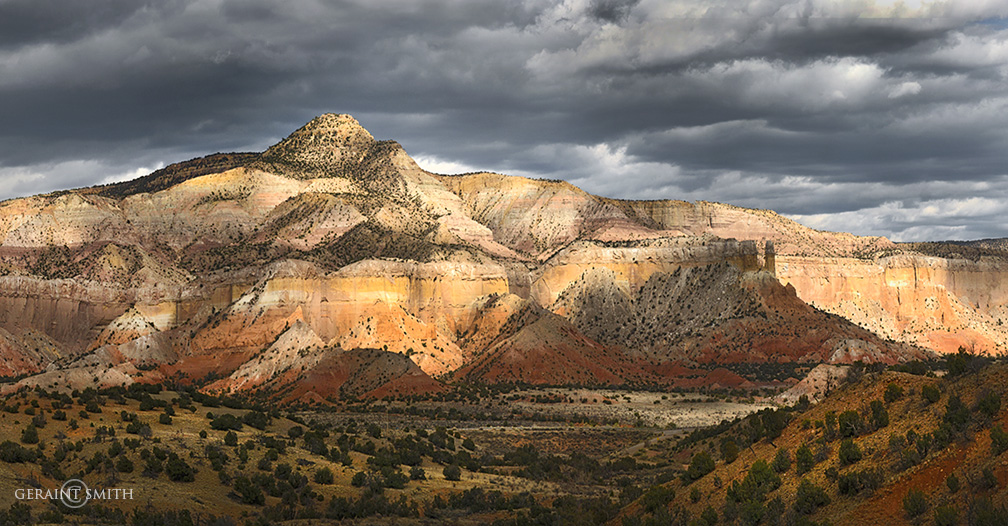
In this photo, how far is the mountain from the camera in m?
132

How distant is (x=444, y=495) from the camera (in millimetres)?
48625

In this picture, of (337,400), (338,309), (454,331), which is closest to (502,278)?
(454,331)

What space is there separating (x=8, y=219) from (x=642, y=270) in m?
97.9

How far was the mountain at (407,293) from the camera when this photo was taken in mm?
132250

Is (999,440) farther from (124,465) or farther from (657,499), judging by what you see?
(124,465)

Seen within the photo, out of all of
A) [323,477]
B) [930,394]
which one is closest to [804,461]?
[930,394]

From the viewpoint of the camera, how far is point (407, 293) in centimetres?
14975

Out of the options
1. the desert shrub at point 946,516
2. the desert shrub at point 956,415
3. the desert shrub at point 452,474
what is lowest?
the desert shrub at point 452,474

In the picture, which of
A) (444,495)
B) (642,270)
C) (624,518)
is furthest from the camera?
(642,270)

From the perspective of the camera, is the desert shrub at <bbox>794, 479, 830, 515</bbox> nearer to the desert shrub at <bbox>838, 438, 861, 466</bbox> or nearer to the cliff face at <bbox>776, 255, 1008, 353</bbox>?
the desert shrub at <bbox>838, 438, 861, 466</bbox>

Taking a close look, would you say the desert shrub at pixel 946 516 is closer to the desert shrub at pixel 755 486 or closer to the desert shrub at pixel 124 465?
the desert shrub at pixel 755 486

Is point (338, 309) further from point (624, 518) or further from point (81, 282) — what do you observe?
point (624, 518)

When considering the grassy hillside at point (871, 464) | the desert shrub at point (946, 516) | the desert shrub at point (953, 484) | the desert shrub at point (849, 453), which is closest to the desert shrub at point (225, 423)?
the grassy hillside at point (871, 464)

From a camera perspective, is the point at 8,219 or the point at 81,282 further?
the point at 8,219
